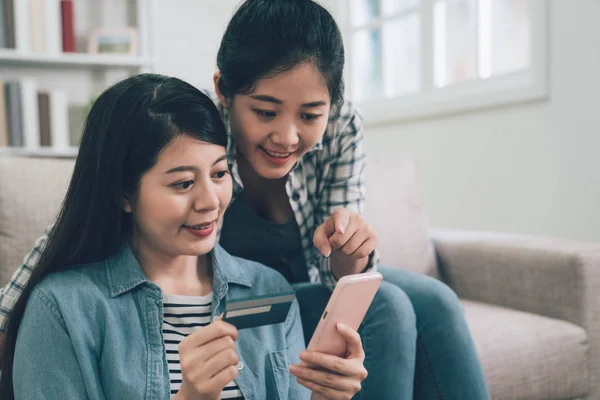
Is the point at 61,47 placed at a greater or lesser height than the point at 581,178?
greater

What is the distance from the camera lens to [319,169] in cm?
133

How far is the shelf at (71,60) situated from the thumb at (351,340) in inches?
96.4

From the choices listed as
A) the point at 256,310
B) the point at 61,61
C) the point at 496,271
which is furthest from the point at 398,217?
the point at 61,61

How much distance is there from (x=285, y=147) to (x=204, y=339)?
0.43m

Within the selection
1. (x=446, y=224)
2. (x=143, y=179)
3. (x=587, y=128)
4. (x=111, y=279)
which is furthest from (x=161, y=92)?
(x=446, y=224)

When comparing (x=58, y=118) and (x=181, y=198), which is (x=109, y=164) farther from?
(x=58, y=118)

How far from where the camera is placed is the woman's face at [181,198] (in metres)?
0.91

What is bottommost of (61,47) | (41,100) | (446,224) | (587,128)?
(446,224)

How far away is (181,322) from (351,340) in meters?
0.28

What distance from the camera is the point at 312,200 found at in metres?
1.33

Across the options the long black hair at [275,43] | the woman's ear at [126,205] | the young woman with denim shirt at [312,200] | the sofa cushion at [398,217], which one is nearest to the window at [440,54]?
the sofa cushion at [398,217]

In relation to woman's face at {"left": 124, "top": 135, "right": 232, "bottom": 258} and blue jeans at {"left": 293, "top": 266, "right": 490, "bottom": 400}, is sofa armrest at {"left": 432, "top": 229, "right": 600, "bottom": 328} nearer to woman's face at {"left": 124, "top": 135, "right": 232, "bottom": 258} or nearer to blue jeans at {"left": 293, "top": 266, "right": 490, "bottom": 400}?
blue jeans at {"left": 293, "top": 266, "right": 490, "bottom": 400}

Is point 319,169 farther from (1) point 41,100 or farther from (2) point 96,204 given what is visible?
(1) point 41,100

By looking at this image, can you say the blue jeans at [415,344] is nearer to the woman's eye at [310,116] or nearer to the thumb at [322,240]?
the thumb at [322,240]
